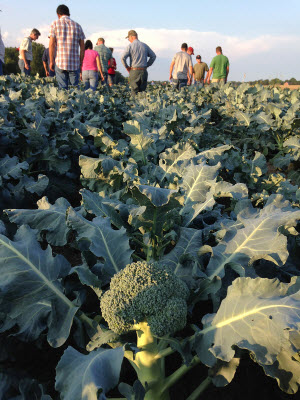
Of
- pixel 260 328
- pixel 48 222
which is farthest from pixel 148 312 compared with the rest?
pixel 48 222

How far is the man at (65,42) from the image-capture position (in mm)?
9211

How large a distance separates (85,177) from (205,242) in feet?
4.62

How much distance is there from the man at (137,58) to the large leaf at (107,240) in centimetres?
1054

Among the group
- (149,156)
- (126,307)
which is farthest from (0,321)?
(149,156)

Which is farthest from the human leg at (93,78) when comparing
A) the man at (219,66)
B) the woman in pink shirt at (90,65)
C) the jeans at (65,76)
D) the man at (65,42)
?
the man at (219,66)

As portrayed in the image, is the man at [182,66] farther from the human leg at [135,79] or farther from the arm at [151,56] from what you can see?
the human leg at [135,79]

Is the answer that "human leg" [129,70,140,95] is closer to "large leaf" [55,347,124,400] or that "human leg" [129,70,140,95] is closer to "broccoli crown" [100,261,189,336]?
"broccoli crown" [100,261,189,336]

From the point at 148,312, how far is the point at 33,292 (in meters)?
0.60

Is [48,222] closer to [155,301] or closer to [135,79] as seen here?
[155,301]

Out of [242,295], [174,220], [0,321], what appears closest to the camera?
[242,295]

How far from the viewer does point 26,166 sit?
343 cm

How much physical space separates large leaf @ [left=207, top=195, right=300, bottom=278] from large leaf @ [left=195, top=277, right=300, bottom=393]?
0.21m

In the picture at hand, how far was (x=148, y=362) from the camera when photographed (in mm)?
1569

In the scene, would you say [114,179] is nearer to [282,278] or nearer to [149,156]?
[149,156]
